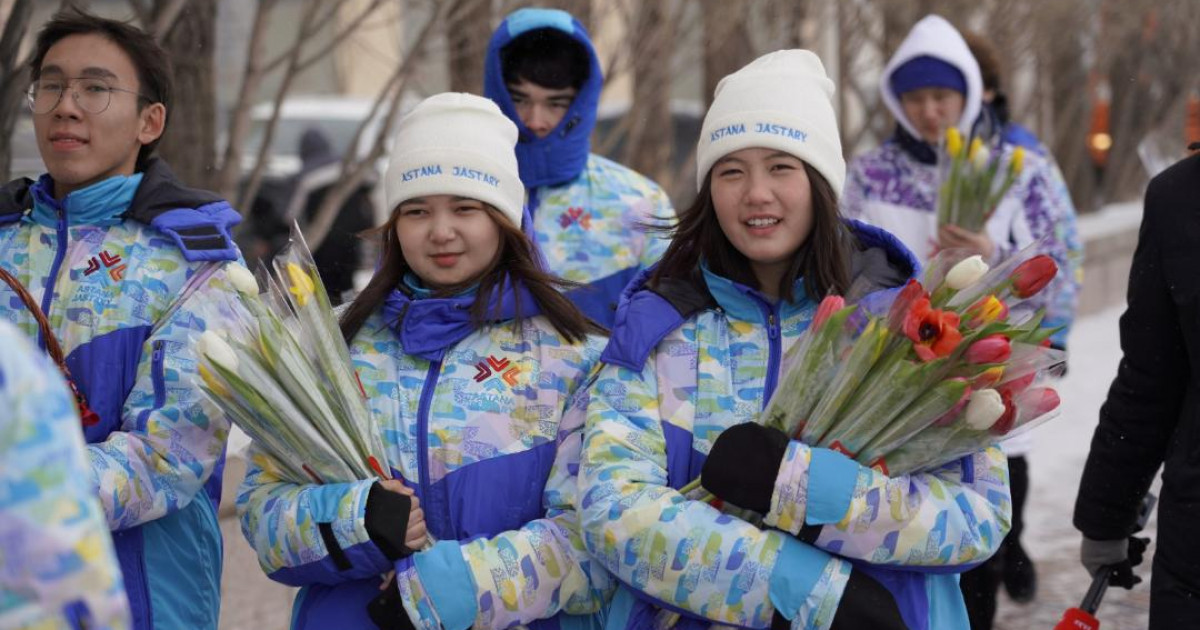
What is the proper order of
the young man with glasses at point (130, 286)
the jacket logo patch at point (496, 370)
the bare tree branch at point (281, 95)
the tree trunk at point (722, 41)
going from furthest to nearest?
the tree trunk at point (722, 41) → the bare tree branch at point (281, 95) → the young man with glasses at point (130, 286) → the jacket logo patch at point (496, 370)

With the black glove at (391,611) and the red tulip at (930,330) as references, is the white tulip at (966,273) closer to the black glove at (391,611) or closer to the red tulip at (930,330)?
the red tulip at (930,330)

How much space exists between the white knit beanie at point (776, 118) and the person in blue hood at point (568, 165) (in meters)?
1.53

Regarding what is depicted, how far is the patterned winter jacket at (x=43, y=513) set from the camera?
5.48 ft

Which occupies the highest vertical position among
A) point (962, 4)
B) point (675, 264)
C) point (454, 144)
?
point (962, 4)

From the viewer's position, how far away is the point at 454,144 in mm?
3344

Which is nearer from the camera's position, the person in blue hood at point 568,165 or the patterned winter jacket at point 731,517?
the patterned winter jacket at point 731,517

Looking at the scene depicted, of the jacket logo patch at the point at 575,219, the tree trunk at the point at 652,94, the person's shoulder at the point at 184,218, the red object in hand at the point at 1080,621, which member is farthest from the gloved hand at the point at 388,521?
the tree trunk at the point at 652,94

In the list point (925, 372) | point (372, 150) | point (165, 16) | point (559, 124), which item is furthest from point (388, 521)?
point (372, 150)

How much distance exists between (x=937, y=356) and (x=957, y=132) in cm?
287

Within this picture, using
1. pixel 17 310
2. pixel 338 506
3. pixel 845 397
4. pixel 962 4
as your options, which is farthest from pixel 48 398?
pixel 962 4

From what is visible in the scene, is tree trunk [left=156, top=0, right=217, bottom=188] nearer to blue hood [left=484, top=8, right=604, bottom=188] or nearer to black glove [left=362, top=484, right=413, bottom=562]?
blue hood [left=484, top=8, right=604, bottom=188]

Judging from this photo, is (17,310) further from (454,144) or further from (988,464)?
(988,464)

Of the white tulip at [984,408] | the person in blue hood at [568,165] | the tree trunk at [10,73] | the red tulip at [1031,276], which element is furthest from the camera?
the person in blue hood at [568,165]

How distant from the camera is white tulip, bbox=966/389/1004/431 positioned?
2631 mm
